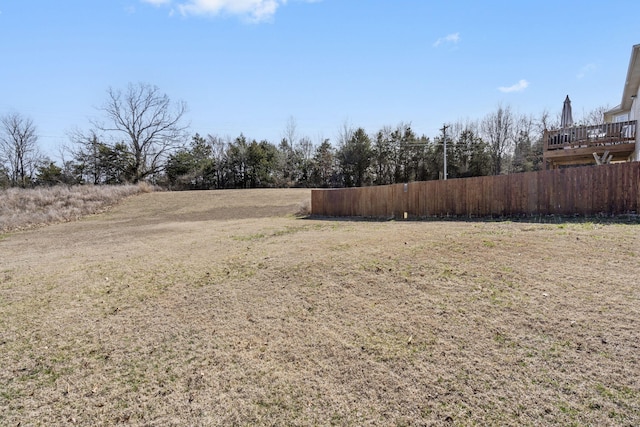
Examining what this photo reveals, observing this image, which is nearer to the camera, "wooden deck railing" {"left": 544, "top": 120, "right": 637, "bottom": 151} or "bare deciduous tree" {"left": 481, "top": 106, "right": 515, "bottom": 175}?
"wooden deck railing" {"left": 544, "top": 120, "right": 637, "bottom": 151}

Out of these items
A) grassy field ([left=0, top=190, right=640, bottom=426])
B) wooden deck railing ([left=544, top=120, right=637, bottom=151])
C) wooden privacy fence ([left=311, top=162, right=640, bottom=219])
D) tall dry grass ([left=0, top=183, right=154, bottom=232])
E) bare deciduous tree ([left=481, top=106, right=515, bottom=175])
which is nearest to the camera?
grassy field ([left=0, top=190, right=640, bottom=426])

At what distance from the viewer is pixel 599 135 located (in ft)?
31.3

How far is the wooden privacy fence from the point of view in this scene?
692 centimetres

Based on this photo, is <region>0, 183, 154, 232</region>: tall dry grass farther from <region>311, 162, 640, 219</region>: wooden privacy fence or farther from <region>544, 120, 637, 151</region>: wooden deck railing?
<region>544, 120, 637, 151</region>: wooden deck railing

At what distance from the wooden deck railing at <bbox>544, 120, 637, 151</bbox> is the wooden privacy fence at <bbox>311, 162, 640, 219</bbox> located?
286cm

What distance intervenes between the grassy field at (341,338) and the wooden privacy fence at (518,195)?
2573 millimetres

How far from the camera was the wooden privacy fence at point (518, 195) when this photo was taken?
6.92 m

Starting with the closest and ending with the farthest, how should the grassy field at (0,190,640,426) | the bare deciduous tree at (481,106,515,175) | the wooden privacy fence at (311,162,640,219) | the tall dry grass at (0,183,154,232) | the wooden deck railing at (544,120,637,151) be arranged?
the grassy field at (0,190,640,426), the wooden privacy fence at (311,162,640,219), the wooden deck railing at (544,120,637,151), the tall dry grass at (0,183,154,232), the bare deciduous tree at (481,106,515,175)

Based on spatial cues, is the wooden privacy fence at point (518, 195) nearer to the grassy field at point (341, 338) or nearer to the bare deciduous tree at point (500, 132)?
the grassy field at point (341, 338)

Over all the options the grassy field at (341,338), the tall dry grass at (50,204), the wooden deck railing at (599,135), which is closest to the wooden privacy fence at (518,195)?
the grassy field at (341,338)

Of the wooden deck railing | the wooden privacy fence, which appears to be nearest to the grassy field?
the wooden privacy fence

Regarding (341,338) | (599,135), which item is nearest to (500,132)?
(599,135)

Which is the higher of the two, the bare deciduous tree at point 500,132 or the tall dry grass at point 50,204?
the bare deciduous tree at point 500,132

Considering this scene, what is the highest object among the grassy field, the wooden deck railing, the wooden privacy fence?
the wooden deck railing
